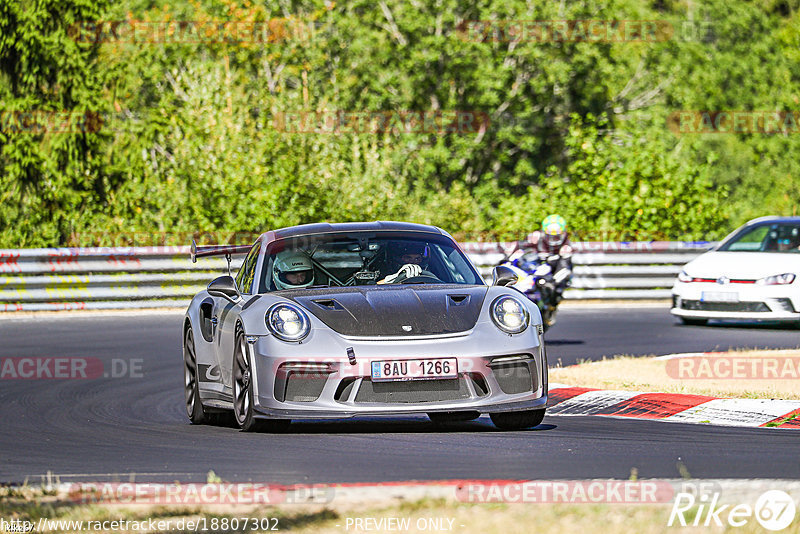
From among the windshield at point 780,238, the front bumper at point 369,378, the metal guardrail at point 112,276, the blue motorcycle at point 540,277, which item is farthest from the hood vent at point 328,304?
the metal guardrail at point 112,276

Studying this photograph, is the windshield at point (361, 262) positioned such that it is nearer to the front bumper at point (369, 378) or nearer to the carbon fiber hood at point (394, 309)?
the carbon fiber hood at point (394, 309)

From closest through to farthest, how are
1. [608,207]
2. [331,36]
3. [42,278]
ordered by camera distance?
[42,278] → [608,207] → [331,36]

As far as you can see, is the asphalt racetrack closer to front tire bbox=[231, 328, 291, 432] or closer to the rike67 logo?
front tire bbox=[231, 328, 291, 432]

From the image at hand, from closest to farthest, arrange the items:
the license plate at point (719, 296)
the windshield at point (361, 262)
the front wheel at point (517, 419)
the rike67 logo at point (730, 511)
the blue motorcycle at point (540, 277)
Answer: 1. the rike67 logo at point (730, 511)
2. the front wheel at point (517, 419)
3. the windshield at point (361, 262)
4. the blue motorcycle at point (540, 277)
5. the license plate at point (719, 296)

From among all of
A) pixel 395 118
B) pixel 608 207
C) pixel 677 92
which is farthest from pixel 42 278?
pixel 677 92

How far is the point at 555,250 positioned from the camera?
1612 centimetres

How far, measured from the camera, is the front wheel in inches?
355

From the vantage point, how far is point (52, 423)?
1017cm

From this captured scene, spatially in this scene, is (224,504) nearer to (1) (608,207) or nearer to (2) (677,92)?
(1) (608,207)

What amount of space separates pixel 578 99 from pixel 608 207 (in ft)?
54.1

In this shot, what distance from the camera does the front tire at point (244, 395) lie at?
872 cm

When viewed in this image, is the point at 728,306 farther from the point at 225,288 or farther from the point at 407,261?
the point at 225,288

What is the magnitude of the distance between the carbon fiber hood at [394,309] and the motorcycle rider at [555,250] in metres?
6.89

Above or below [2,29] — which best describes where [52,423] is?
below
